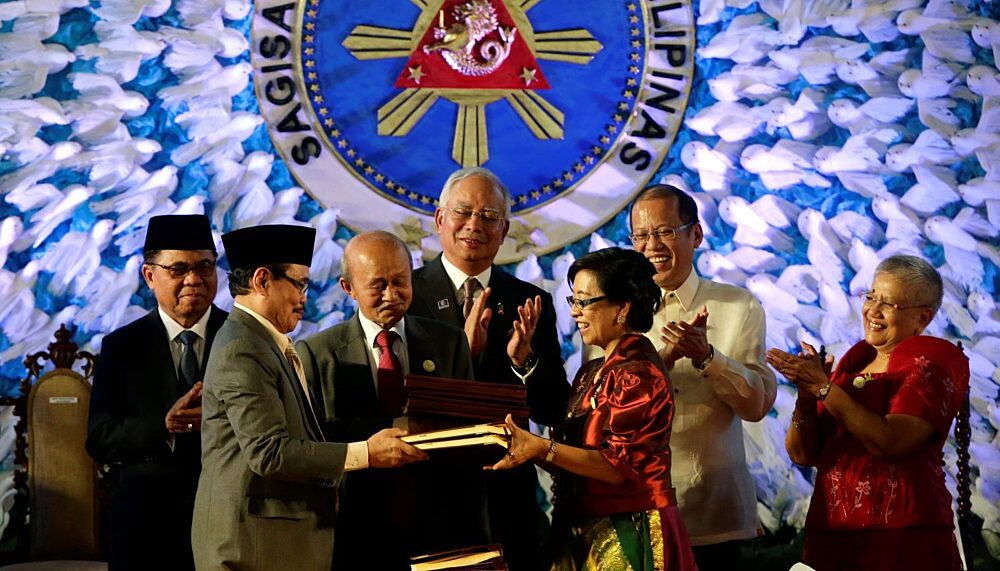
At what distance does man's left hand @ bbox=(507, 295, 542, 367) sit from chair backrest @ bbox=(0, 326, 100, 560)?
221 cm

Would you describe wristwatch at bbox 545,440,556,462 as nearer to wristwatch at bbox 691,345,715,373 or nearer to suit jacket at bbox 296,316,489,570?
suit jacket at bbox 296,316,489,570

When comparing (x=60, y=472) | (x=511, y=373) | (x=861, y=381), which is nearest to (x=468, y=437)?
(x=511, y=373)

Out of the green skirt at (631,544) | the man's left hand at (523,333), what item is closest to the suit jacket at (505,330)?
the man's left hand at (523,333)

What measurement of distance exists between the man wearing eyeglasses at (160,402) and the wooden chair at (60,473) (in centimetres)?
128

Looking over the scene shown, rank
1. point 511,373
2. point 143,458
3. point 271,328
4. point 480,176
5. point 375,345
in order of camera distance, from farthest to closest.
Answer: point 480,176, point 511,373, point 143,458, point 375,345, point 271,328

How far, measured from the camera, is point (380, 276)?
3.44 m

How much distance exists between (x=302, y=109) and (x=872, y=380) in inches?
118

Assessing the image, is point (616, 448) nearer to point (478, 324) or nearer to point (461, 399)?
point (461, 399)

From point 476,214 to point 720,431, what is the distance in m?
1.00

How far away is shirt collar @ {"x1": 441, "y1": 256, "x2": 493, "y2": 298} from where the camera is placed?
392cm

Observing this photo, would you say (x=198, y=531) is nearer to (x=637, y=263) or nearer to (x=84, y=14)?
(x=637, y=263)

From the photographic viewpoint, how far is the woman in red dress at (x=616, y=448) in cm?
314

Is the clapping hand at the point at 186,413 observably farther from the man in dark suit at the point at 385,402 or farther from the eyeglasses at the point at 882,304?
the eyeglasses at the point at 882,304

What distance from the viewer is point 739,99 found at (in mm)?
5688
